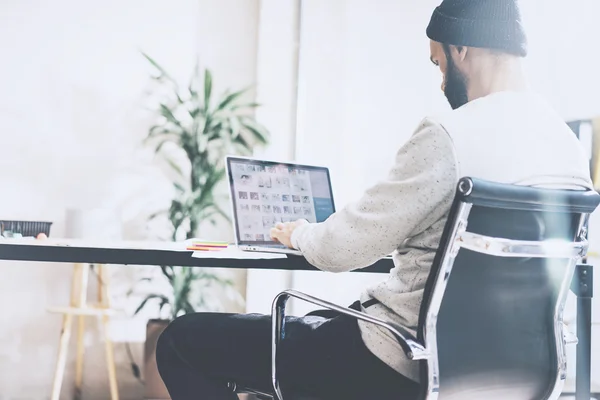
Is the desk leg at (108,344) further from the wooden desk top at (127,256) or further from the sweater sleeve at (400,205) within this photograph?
the sweater sleeve at (400,205)

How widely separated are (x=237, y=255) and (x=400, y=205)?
2.37 feet

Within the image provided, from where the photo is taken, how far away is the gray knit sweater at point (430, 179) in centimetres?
133

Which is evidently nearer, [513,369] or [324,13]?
[513,369]

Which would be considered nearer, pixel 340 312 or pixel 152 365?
pixel 340 312

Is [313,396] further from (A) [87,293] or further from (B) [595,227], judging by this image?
(A) [87,293]

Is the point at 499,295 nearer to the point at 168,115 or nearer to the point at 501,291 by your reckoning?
the point at 501,291

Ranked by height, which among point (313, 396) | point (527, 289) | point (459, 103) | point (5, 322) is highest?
point (459, 103)

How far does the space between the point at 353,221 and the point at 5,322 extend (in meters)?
2.69

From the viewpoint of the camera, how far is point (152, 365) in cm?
341

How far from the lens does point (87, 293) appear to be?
363 centimetres

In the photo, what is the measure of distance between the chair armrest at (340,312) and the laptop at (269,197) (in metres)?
0.55

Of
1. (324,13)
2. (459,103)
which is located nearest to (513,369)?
(459,103)

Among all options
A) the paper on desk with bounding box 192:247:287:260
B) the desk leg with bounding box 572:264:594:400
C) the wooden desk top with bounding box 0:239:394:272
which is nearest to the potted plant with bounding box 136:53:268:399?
the paper on desk with bounding box 192:247:287:260

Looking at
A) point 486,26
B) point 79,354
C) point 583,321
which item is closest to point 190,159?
point 79,354
